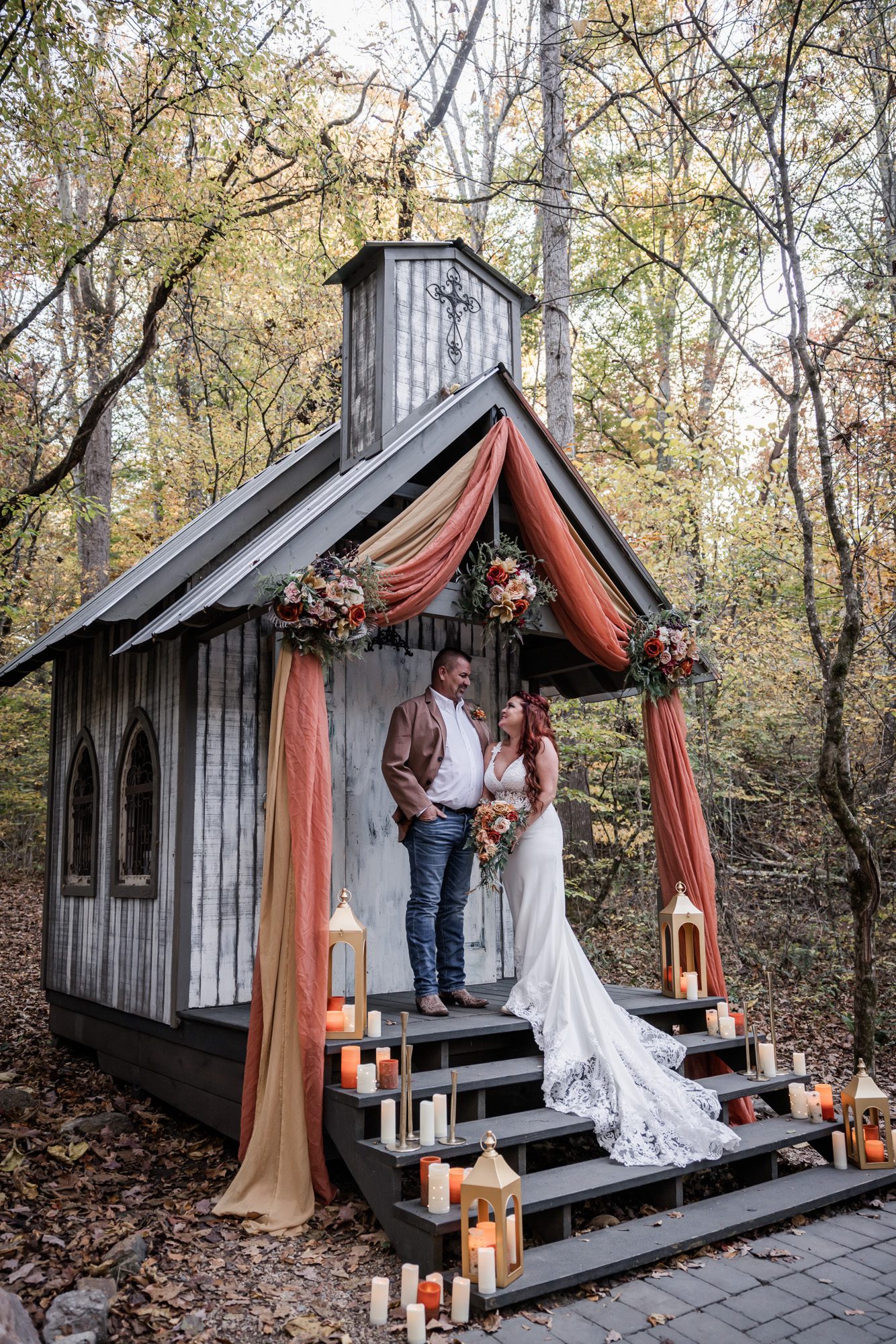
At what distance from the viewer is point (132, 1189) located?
5.18 meters

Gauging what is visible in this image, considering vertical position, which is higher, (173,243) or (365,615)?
(173,243)

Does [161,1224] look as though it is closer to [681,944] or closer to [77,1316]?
[77,1316]

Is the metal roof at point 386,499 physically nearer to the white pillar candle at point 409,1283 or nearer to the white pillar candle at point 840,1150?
the white pillar candle at point 409,1283

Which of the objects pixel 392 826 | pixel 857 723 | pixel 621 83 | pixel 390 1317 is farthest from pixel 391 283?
pixel 621 83

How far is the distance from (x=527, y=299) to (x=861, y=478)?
4.62 m

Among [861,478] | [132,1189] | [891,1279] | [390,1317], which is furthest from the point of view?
[861,478]

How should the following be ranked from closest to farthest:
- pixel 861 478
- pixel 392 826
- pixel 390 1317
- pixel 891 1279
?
1. pixel 390 1317
2. pixel 891 1279
3. pixel 392 826
4. pixel 861 478

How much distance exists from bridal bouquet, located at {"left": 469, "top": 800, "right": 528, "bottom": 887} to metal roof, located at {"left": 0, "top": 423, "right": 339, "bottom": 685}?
2.64m

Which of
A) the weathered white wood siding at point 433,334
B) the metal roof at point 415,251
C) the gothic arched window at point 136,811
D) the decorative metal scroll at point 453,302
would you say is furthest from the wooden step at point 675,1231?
the metal roof at point 415,251

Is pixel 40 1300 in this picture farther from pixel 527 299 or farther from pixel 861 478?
pixel 861 478

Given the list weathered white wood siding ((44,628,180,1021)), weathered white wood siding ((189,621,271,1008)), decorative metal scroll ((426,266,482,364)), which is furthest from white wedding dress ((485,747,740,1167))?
decorative metal scroll ((426,266,482,364))

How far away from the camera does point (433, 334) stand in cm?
741

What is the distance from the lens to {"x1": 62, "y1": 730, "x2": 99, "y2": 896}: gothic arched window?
8.09 metres

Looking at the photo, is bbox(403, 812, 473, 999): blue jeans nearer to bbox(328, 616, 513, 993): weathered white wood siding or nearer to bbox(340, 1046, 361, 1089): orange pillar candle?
bbox(328, 616, 513, 993): weathered white wood siding
